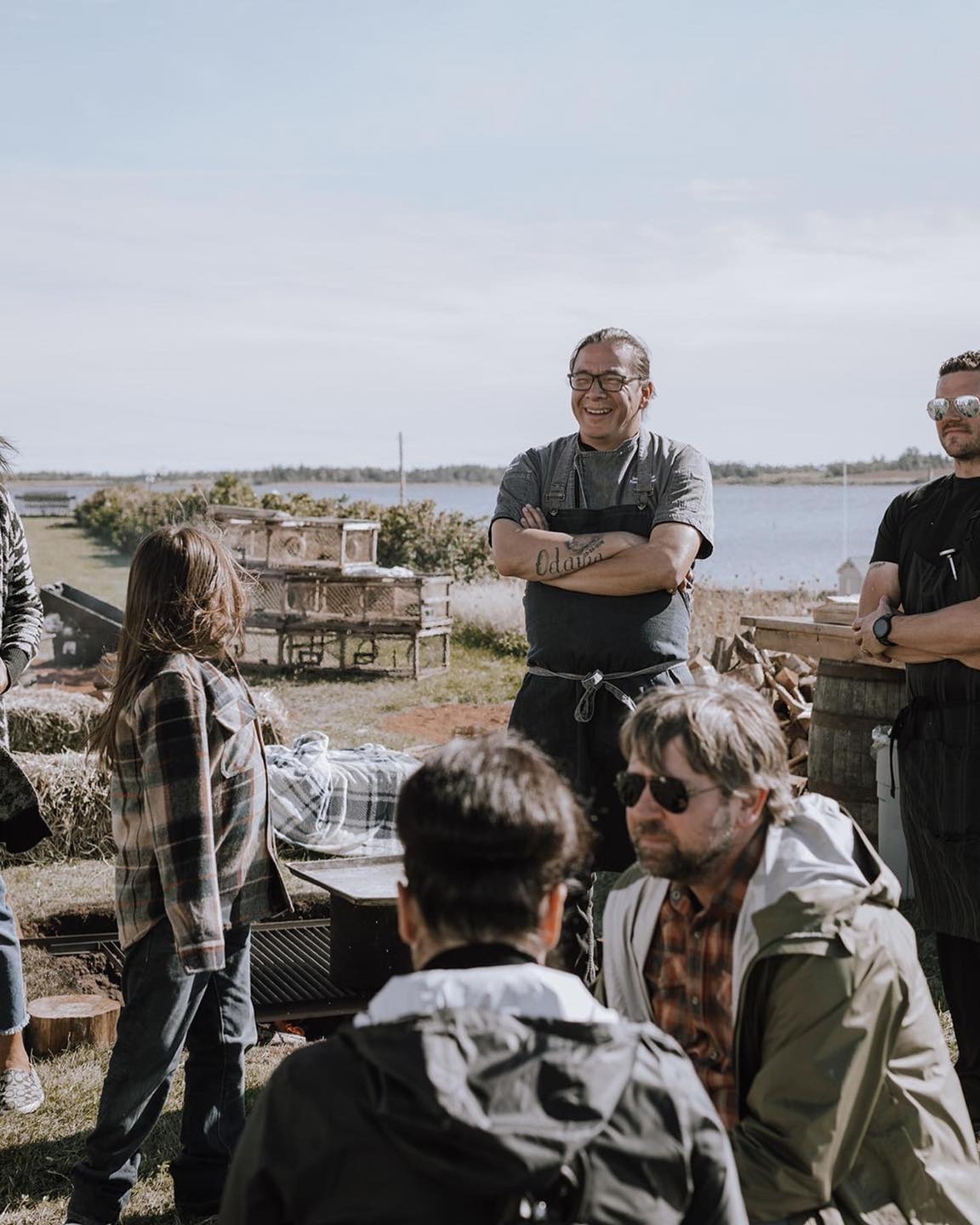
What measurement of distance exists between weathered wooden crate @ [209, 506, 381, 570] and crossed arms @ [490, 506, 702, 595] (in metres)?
12.1

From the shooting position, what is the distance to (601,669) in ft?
13.6

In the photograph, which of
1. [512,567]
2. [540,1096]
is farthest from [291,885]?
[540,1096]

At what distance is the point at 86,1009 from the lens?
14.9ft

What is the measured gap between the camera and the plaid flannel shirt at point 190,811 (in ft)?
9.84

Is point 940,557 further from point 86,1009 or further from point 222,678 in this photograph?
point 86,1009

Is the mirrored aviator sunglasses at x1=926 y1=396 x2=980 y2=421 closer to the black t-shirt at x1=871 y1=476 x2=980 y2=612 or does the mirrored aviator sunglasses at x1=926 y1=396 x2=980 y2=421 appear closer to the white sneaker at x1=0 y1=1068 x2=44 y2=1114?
the black t-shirt at x1=871 y1=476 x2=980 y2=612

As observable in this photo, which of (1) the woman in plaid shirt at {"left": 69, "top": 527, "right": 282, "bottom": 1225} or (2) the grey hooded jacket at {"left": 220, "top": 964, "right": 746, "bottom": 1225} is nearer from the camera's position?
(2) the grey hooded jacket at {"left": 220, "top": 964, "right": 746, "bottom": 1225}

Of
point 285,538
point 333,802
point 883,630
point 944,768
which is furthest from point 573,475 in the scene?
point 285,538

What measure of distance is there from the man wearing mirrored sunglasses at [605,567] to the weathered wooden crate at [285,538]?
12077 millimetres

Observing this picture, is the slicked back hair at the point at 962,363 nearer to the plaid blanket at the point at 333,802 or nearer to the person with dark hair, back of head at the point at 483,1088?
the person with dark hair, back of head at the point at 483,1088

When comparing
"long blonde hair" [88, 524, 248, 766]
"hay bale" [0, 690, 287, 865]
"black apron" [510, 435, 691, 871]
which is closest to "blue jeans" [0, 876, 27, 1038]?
"long blonde hair" [88, 524, 248, 766]

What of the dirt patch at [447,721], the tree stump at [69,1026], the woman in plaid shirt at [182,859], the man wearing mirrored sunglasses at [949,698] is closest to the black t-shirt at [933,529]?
the man wearing mirrored sunglasses at [949,698]

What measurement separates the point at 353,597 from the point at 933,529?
11.9 meters

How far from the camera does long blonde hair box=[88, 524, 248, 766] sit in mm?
3084
